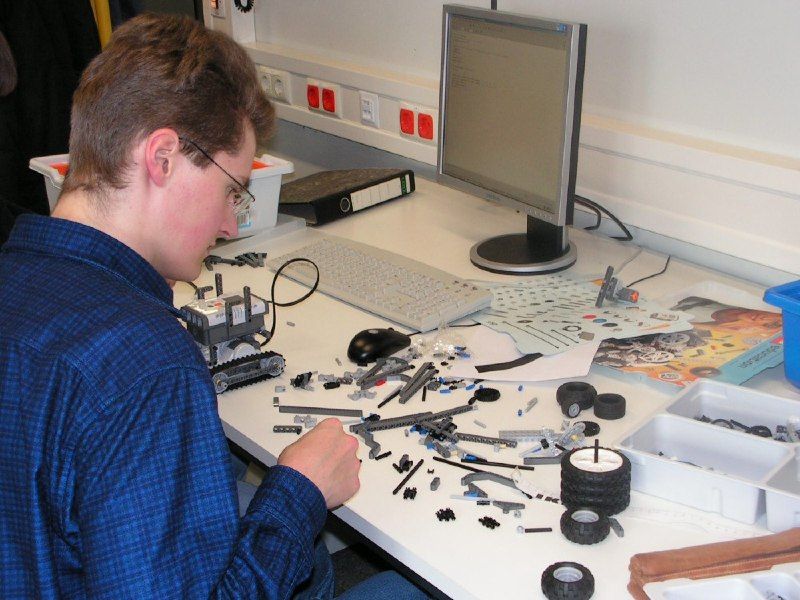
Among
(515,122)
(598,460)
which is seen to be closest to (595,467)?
(598,460)

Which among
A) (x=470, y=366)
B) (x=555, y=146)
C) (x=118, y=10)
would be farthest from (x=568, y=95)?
(x=118, y=10)

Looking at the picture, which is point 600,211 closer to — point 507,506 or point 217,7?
point 507,506

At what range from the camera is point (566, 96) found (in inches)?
64.6

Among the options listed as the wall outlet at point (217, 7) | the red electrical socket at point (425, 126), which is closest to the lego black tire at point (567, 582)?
the red electrical socket at point (425, 126)

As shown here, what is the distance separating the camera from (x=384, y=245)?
2.01 meters

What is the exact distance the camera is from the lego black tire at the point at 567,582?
98 centimetres

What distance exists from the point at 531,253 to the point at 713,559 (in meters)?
0.95

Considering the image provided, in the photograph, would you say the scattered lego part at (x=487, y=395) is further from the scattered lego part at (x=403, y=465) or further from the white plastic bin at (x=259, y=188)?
the white plastic bin at (x=259, y=188)

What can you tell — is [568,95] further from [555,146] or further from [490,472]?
[490,472]

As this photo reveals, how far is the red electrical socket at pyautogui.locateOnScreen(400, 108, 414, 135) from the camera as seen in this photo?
235 cm

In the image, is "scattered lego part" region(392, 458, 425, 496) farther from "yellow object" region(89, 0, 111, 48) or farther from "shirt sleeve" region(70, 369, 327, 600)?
"yellow object" region(89, 0, 111, 48)

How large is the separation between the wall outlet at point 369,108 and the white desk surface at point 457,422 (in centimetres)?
41

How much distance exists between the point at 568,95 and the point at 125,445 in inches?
41.4

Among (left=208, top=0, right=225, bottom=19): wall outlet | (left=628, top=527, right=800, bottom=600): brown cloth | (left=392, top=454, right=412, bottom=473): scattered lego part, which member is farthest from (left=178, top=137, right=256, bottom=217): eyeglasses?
(left=208, top=0, right=225, bottom=19): wall outlet
